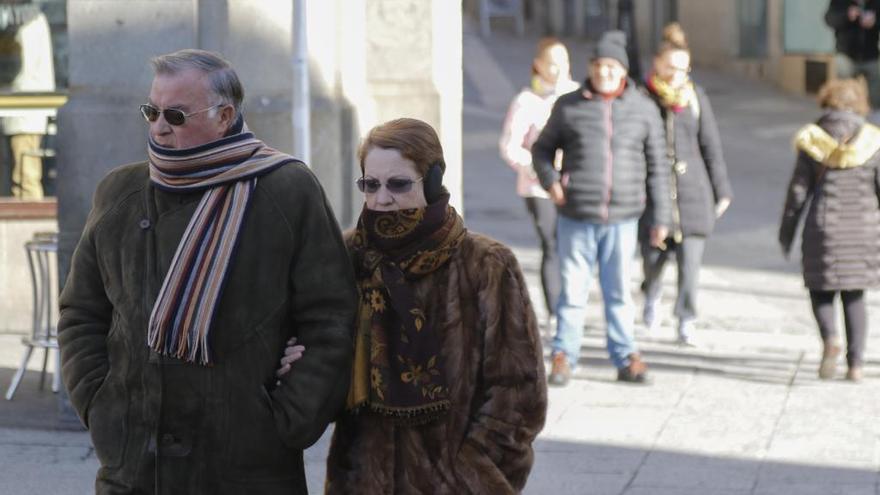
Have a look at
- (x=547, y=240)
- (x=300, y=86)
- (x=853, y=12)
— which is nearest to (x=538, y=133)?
(x=547, y=240)

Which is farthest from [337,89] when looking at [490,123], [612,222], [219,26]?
[490,123]

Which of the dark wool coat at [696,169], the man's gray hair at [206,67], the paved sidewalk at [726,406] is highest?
the man's gray hair at [206,67]

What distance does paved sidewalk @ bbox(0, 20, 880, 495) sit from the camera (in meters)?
7.25

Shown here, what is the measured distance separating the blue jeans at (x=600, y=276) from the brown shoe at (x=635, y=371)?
2cm

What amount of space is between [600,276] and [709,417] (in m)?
1.11

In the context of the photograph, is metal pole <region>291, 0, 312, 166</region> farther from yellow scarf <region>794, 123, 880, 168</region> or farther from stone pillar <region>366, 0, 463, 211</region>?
yellow scarf <region>794, 123, 880, 168</region>

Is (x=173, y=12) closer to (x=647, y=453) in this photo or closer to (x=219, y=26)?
(x=219, y=26)

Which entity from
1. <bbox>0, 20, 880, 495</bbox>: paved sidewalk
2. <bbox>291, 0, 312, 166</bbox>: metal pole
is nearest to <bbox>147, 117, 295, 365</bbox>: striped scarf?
<bbox>0, 20, 880, 495</bbox>: paved sidewalk

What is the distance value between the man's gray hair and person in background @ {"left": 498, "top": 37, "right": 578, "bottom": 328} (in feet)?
21.0

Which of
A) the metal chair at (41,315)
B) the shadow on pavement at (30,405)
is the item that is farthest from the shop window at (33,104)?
the shadow on pavement at (30,405)

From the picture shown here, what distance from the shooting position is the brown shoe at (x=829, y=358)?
31.0 feet

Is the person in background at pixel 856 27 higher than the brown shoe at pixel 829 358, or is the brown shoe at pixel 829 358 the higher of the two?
the person in background at pixel 856 27

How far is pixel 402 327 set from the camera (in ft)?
12.9

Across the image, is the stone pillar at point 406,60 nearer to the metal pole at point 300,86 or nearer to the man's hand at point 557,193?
the man's hand at point 557,193
